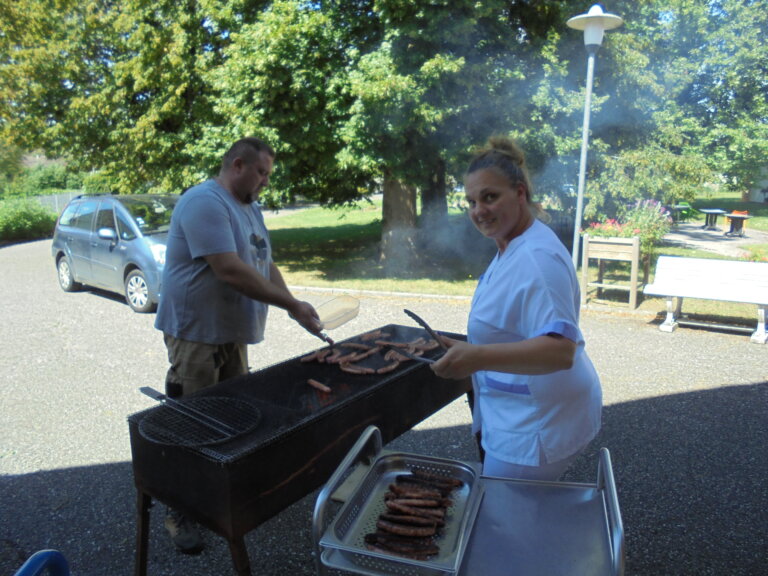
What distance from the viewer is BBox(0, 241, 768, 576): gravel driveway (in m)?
3.28

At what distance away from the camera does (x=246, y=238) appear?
3.18 metres

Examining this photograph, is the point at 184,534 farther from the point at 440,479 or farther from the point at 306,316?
the point at 440,479

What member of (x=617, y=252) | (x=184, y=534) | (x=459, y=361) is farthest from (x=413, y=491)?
(x=617, y=252)

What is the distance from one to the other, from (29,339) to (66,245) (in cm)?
340

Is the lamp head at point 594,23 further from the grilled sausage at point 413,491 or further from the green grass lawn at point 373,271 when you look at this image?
the grilled sausage at point 413,491

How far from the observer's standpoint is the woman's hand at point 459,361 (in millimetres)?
1749

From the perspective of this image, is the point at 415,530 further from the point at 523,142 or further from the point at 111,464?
the point at 523,142

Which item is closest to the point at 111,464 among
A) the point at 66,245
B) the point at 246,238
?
the point at 246,238

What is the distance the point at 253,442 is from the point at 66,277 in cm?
1010

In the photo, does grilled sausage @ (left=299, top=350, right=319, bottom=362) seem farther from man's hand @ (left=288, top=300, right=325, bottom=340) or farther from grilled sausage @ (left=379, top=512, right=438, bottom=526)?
grilled sausage @ (left=379, top=512, right=438, bottom=526)

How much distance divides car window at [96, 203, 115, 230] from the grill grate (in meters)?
7.75

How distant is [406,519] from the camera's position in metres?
1.93

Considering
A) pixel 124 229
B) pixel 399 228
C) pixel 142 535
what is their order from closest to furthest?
pixel 142 535 < pixel 124 229 < pixel 399 228

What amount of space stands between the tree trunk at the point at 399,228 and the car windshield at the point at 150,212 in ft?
14.9
